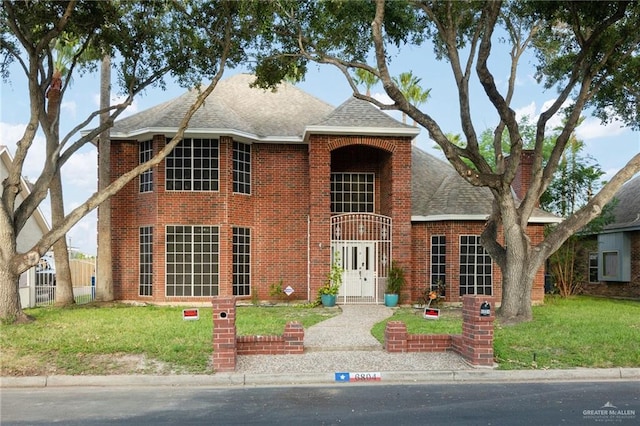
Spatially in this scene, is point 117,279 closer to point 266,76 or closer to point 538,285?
point 266,76

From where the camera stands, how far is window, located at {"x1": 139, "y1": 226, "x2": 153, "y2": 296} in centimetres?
2009

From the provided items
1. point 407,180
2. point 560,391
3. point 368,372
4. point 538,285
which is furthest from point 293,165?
point 560,391

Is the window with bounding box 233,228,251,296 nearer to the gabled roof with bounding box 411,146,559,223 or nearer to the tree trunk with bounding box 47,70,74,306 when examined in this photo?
the tree trunk with bounding box 47,70,74,306

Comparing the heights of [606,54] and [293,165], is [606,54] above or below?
above

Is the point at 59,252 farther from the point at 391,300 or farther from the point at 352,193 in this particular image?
the point at 391,300

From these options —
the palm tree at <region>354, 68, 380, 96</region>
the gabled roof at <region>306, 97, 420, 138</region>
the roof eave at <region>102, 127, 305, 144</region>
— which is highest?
the palm tree at <region>354, 68, 380, 96</region>

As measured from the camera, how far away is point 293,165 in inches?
829

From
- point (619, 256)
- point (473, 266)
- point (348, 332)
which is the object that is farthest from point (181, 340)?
point (619, 256)

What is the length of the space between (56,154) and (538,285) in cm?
1641

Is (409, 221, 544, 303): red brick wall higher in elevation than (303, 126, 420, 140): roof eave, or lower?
lower

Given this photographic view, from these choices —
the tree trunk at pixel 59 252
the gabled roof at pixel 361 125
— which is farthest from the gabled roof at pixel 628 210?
the tree trunk at pixel 59 252

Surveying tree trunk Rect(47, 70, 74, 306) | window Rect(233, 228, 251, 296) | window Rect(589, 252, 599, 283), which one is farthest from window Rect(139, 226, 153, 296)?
window Rect(589, 252, 599, 283)

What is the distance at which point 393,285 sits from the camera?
761 inches

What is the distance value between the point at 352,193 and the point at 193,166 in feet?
19.2
